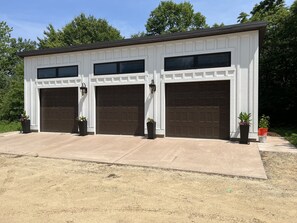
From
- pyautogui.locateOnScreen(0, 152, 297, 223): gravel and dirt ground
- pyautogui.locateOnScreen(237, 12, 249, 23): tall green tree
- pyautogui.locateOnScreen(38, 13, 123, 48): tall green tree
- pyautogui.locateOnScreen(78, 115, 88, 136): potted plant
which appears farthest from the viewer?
pyautogui.locateOnScreen(38, 13, 123, 48): tall green tree

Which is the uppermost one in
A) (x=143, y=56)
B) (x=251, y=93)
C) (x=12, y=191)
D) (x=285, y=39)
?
(x=285, y=39)

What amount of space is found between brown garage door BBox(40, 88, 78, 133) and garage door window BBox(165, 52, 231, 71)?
5146mm

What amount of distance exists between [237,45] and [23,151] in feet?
28.1

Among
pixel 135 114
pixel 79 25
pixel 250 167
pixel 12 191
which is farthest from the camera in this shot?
pixel 79 25

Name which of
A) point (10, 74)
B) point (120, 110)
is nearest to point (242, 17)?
point (120, 110)

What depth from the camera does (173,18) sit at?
33.7m

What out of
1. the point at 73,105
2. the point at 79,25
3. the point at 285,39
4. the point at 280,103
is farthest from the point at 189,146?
the point at 79,25

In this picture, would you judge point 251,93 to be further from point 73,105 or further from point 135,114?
point 73,105

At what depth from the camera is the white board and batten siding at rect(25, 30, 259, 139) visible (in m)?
9.04

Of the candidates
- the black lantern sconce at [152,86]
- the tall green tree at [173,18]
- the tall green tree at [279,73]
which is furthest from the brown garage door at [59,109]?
the tall green tree at [173,18]

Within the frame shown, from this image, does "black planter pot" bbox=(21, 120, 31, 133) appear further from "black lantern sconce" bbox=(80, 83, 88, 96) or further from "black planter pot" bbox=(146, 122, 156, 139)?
"black planter pot" bbox=(146, 122, 156, 139)

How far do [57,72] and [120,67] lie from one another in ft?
12.3

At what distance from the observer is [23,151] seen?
8.18 meters

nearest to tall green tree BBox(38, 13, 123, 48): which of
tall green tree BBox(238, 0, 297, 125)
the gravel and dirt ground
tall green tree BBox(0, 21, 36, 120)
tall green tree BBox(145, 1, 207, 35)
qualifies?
tall green tree BBox(0, 21, 36, 120)
